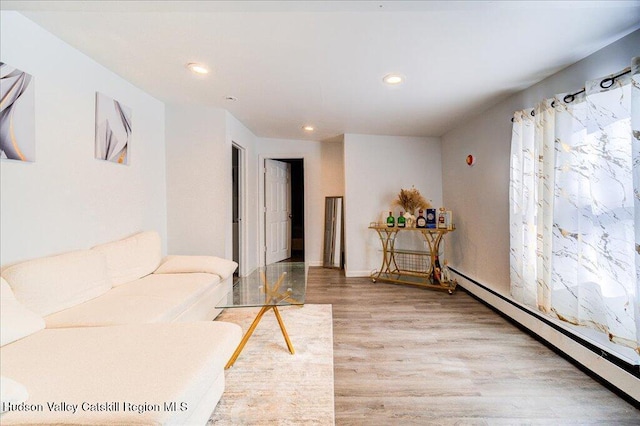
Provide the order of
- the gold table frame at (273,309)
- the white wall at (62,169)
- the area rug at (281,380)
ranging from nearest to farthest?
the area rug at (281,380), the white wall at (62,169), the gold table frame at (273,309)

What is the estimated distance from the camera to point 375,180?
157 inches

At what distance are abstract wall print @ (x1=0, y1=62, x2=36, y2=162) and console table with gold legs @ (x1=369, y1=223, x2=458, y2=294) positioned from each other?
339cm

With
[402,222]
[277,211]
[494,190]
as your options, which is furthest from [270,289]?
[277,211]

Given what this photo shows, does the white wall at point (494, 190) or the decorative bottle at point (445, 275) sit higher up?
the white wall at point (494, 190)

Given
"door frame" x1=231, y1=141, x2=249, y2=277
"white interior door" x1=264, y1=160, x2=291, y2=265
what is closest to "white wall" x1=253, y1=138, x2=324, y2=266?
"white interior door" x1=264, y1=160, x2=291, y2=265

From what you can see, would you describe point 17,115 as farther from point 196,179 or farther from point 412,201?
point 412,201

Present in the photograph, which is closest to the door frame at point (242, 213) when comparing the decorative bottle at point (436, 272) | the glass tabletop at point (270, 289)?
the glass tabletop at point (270, 289)

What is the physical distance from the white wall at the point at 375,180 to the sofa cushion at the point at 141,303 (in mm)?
2342

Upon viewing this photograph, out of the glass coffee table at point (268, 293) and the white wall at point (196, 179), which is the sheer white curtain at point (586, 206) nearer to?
the glass coffee table at point (268, 293)

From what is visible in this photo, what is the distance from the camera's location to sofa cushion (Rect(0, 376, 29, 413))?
762 mm

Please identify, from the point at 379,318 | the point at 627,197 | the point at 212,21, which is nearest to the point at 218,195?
the point at 212,21

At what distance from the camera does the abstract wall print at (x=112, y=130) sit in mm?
2021

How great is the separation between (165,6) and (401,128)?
299 centimetres

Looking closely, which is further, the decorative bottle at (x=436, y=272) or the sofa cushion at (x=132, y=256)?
the decorative bottle at (x=436, y=272)
